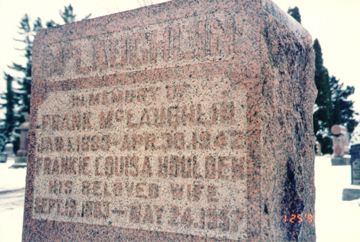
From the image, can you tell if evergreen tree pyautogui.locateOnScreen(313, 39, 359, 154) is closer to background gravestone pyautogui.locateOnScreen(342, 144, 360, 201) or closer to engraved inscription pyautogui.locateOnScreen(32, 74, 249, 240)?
background gravestone pyautogui.locateOnScreen(342, 144, 360, 201)

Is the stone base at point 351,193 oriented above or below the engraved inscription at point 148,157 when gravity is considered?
below

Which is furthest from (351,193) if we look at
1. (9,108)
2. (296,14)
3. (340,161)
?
(9,108)

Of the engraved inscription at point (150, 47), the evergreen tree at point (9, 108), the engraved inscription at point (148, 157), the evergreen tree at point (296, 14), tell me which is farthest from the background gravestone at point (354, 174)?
the evergreen tree at point (9, 108)

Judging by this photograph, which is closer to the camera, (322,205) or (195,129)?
(195,129)

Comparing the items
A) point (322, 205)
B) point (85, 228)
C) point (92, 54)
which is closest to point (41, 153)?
point (85, 228)

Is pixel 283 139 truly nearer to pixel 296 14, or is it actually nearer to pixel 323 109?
pixel 296 14

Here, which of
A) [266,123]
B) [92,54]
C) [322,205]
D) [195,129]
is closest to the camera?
[266,123]

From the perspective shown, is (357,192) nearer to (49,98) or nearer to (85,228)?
(85,228)

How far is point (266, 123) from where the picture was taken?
245 centimetres

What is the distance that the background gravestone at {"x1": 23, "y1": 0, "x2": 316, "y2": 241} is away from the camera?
249 centimetres

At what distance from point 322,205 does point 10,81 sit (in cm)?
2663

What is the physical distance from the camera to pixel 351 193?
651 centimetres

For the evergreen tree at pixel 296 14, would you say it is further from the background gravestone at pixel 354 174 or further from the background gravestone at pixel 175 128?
the background gravestone at pixel 175 128

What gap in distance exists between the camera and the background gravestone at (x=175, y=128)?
2.49m
